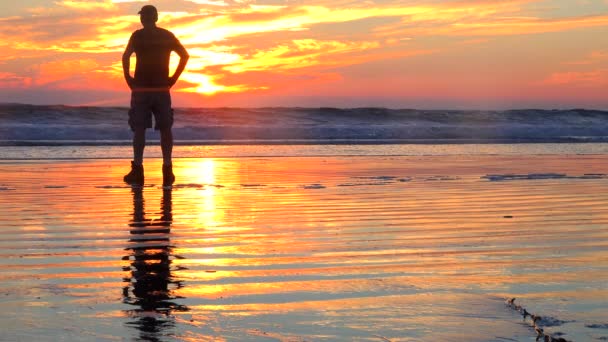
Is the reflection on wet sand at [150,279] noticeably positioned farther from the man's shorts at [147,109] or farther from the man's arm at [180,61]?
the man's arm at [180,61]

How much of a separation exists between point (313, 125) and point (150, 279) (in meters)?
30.8

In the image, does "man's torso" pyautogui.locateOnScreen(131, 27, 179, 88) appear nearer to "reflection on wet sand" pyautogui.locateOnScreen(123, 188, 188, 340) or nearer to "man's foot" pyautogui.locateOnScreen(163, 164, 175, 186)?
"man's foot" pyautogui.locateOnScreen(163, 164, 175, 186)

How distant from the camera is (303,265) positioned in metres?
3.79

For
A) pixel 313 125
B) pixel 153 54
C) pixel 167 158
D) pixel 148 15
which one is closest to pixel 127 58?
pixel 153 54

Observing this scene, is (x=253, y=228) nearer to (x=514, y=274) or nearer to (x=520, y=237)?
(x=520, y=237)

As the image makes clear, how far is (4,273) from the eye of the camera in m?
3.63

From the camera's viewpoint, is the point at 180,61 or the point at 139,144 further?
the point at 180,61

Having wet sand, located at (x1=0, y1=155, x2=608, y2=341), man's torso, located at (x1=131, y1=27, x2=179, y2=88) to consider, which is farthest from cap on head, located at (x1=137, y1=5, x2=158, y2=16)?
wet sand, located at (x1=0, y1=155, x2=608, y2=341)

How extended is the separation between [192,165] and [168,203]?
6.61 meters

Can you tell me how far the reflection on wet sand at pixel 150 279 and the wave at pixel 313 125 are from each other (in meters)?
18.3

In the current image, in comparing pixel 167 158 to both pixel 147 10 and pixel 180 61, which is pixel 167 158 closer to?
pixel 180 61

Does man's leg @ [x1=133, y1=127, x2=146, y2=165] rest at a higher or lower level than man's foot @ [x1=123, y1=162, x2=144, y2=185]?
higher

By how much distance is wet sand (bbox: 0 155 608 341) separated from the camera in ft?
8.84

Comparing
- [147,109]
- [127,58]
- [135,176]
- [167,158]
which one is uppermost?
[127,58]
